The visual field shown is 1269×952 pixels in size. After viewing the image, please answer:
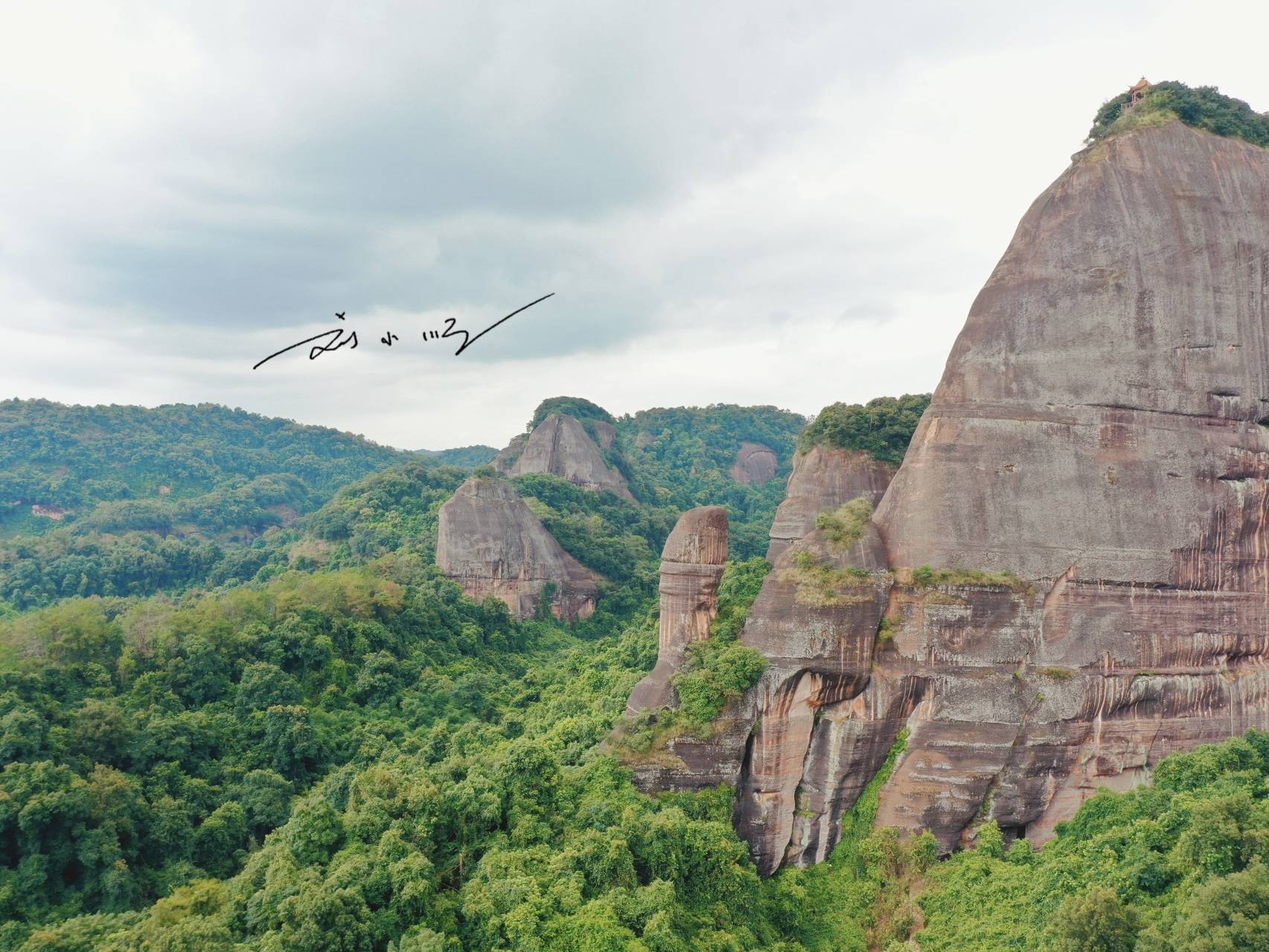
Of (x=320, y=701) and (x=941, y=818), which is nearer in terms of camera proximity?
(x=941, y=818)

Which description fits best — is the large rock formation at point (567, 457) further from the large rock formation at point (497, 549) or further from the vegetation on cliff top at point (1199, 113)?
the vegetation on cliff top at point (1199, 113)

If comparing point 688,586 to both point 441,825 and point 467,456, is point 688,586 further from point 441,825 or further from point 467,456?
point 467,456

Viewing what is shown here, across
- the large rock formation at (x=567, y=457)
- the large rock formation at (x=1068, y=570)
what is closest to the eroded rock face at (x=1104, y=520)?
the large rock formation at (x=1068, y=570)

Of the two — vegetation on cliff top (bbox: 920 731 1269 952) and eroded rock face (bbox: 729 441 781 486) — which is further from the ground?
eroded rock face (bbox: 729 441 781 486)

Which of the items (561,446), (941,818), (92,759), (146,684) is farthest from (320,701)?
(561,446)

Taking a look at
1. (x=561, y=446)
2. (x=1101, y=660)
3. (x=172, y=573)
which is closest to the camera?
(x=1101, y=660)

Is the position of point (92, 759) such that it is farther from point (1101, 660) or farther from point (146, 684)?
point (1101, 660)

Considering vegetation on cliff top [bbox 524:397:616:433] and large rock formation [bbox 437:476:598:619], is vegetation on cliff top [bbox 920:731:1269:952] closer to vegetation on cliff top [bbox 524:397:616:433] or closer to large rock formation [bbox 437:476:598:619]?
large rock formation [bbox 437:476:598:619]

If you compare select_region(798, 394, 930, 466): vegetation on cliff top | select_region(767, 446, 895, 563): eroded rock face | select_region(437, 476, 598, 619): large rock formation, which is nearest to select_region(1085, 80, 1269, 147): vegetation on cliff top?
select_region(798, 394, 930, 466): vegetation on cliff top
